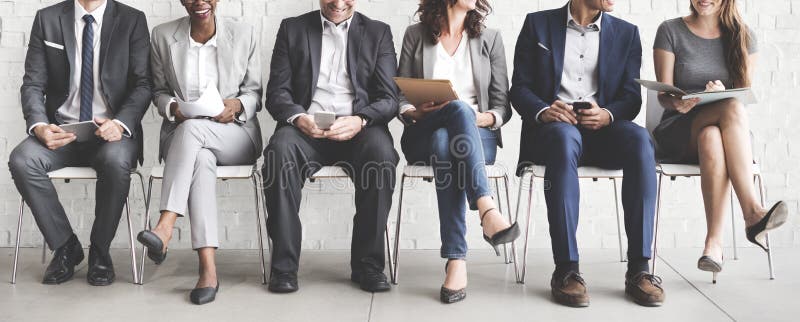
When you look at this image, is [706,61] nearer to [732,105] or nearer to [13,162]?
[732,105]

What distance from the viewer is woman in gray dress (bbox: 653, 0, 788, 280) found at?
3100 mm

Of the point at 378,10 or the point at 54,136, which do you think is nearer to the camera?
the point at 54,136

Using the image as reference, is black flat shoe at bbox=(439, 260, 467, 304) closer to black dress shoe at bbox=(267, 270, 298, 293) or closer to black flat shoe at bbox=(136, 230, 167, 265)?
black dress shoe at bbox=(267, 270, 298, 293)

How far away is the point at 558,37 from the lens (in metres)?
3.36

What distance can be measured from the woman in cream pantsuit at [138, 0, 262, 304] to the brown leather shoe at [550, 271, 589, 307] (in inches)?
50.6

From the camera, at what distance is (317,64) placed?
3.43m

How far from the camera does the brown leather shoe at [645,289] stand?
2.88 metres

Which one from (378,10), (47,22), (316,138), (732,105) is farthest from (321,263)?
(732,105)

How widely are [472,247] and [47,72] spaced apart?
7.08 ft

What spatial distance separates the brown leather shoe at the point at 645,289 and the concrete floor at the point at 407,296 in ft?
0.12

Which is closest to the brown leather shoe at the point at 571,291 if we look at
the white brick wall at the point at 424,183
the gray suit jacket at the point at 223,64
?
the white brick wall at the point at 424,183

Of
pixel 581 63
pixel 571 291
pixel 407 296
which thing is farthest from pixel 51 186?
pixel 581 63

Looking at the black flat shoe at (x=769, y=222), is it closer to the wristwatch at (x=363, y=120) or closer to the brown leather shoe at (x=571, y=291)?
the brown leather shoe at (x=571, y=291)

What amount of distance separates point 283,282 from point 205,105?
30.6 inches
